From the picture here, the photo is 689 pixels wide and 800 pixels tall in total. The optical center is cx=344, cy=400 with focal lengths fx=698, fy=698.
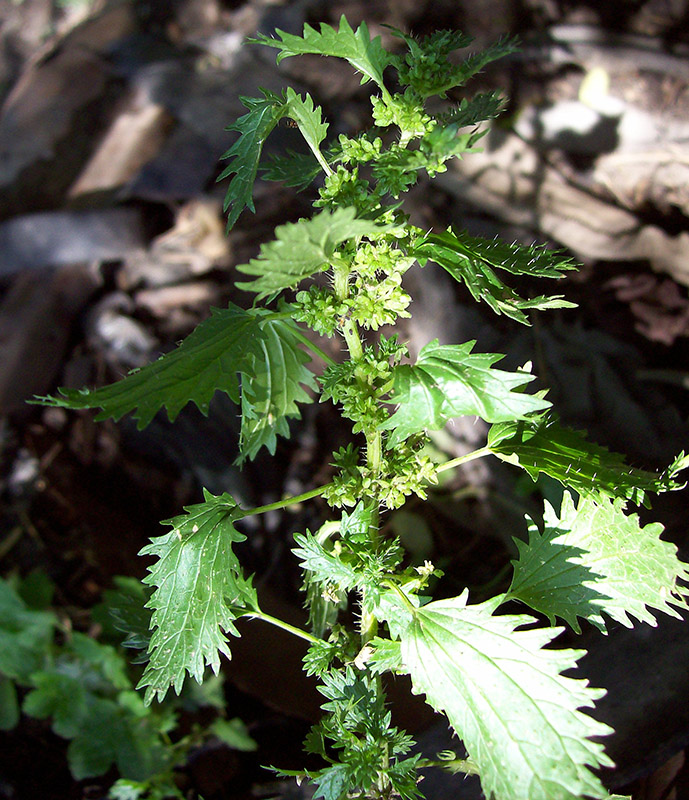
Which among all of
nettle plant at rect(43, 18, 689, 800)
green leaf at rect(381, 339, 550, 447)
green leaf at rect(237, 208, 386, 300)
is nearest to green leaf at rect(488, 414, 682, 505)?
nettle plant at rect(43, 18, 689, 800)

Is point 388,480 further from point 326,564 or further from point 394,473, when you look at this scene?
point 326,564

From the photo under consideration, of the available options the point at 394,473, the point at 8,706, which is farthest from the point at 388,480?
the point at 8,706

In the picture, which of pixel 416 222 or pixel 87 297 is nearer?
pixel 416 222

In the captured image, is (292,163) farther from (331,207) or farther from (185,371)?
(185,371)

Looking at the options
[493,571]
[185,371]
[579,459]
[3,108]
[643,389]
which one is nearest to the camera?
[185,371]

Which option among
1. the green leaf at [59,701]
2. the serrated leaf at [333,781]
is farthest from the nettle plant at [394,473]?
the green leaf at [59,701]

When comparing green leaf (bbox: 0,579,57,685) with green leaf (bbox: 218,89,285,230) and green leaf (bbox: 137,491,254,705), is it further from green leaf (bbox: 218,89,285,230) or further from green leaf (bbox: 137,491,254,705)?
green leaf (bbox: 218,89,285,230)

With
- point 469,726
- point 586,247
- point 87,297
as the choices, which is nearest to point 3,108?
point 87,297
